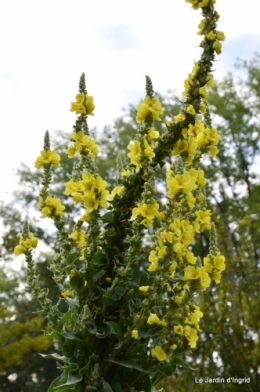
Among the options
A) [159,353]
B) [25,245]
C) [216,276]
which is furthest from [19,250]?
[216,276]

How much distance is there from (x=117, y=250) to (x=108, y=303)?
0.21m

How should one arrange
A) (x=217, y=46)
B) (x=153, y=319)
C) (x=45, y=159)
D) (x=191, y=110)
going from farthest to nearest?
(x=45, y=159), (x=217, y=46), (x=191, y=110), (x=153, y=319)

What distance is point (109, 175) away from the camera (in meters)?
16.1

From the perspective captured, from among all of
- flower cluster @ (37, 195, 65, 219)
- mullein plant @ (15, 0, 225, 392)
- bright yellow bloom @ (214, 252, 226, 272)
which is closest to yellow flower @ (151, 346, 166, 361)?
mullein plant @ (15, 0, 225, 392)

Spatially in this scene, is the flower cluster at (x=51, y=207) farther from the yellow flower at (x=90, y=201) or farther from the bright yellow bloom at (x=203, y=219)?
the bright yellow bloom at (x=203, y=219)

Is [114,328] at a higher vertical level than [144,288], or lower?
lower

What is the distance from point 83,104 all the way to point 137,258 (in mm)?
697

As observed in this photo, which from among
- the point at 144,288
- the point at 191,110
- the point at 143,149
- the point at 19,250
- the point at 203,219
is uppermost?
the point at 191,110

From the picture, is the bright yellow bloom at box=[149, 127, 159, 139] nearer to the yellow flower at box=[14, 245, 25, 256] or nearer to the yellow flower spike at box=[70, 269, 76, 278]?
the yellow flower spike at box=[70, 269, 76, 278]

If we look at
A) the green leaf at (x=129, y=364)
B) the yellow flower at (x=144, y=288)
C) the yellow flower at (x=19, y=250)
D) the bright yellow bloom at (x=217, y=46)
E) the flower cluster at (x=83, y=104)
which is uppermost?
the bright yellow bloom at (x=217, y=46)

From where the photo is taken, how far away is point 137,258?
1.73m

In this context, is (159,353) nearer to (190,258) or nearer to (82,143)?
(190,258)

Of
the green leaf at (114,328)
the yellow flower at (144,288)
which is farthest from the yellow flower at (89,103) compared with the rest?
the green leaf at (114,328)

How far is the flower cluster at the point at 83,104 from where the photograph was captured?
191 cm
